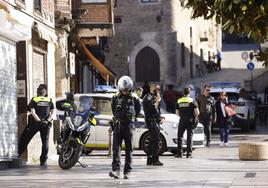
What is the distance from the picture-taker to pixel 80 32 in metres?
33.4

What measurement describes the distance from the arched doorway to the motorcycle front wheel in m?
40.1

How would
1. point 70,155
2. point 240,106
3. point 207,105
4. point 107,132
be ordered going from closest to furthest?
1. point 70,155
2. point 107,132
3. point 207,105
4. point 240,106

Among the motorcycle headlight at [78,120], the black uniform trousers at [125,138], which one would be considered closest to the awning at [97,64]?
the motorcycle headlight at [78,120]

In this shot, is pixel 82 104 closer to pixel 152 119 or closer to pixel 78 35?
pixel 152 119

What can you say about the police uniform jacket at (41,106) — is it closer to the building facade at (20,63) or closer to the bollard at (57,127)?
the building facade at (20,63)

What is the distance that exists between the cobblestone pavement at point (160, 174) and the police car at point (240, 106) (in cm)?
1296

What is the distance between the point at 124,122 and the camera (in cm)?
1557

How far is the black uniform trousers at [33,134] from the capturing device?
1892cm

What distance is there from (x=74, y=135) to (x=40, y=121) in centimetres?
132

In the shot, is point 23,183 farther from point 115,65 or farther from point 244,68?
point 244,68

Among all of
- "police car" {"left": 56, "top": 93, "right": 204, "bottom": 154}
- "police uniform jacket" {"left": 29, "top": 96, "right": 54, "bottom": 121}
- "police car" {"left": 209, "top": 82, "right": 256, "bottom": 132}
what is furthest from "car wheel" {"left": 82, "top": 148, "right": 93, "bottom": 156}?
"police car" {"left": 209, "top": 82, "right": 256, "bottom": 132}

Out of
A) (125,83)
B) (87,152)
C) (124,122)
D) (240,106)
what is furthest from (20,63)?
(240,106)

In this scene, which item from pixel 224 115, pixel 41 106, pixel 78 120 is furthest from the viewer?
pixel 224 115

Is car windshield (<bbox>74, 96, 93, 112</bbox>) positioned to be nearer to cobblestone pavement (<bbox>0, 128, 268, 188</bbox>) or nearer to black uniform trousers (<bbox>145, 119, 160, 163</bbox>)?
cobblestone pavement (<bbox>0, 128, 268, 188</bbox>)
